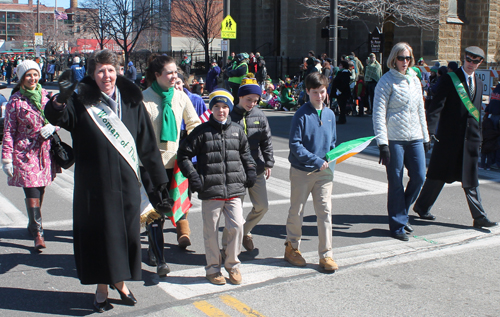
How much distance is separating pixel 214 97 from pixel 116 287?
172cm

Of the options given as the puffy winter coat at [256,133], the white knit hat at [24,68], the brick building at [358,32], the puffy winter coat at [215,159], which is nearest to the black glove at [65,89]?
the puffy winter coat at [215,159]

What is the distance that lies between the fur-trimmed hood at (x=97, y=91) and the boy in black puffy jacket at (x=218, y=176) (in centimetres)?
61

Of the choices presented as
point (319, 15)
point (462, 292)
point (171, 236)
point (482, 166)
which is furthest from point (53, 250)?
point (319, 15)

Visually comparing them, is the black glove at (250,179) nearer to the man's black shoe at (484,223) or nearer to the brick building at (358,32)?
the man's black shoe at (484,223)

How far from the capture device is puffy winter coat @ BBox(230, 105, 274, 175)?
5172 millimetres

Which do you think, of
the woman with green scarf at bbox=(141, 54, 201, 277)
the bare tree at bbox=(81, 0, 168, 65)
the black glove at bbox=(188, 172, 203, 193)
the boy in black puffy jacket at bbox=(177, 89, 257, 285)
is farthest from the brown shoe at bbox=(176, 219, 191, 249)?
the bare tree at bbox=(81, 0, 168, 65)

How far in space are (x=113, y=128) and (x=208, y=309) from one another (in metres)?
1.47

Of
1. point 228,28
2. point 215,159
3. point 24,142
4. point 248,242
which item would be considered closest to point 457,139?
point 248,242

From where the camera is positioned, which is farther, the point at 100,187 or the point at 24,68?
the point at 24,68

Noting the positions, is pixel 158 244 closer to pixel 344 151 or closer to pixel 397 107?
pixel 344 151

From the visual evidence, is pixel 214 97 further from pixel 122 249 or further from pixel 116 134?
pixel 122 249

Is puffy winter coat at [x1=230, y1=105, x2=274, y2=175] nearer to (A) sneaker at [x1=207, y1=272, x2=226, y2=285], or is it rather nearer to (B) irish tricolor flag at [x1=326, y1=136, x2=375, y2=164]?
(B) irish tricolor flag at [x1=326, y1=136, x2=375, y2=164]

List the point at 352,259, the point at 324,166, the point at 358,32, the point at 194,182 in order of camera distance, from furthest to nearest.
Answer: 1. the point at 358,32
2. the point at 352,259
3. the point at 324,166
4. the point at 194,182

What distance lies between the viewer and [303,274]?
4.93 meters
